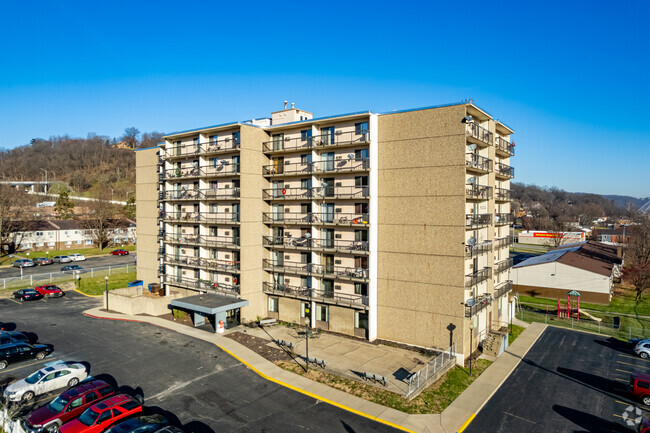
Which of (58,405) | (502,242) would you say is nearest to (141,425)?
(58,405)

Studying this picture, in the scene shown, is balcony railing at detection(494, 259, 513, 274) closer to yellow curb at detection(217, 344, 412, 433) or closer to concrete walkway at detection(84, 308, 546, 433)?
concrete walkway at detection(84, 308, 546, 433)

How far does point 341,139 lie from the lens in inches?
1388

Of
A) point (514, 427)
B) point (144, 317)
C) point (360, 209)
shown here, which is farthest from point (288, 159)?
point (514, 427)

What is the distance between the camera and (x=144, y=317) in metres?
40.4

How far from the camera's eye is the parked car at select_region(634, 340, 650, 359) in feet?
105

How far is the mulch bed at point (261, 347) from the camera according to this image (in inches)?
1169

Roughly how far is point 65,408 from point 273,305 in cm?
2110

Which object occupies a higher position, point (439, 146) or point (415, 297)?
point (439, 146)

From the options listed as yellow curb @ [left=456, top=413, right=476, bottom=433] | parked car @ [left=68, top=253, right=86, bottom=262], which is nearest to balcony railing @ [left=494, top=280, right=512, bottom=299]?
yellow curb @ [left=456, top=413, right=476, bottom=433]

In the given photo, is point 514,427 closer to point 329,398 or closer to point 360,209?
point 329,398

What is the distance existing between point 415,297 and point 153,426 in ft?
68.6

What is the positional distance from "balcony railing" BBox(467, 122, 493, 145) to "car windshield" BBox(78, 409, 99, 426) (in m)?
30.6

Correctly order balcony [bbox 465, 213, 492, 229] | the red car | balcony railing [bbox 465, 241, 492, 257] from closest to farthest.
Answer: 1. the red car
2. balcony railing [bbox 465, 241, 492, 257]
3. balcony [bbox 465, 213, 492, 229]

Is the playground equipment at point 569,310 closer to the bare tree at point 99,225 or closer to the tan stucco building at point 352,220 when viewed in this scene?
the tan stucco building at point 352,220
